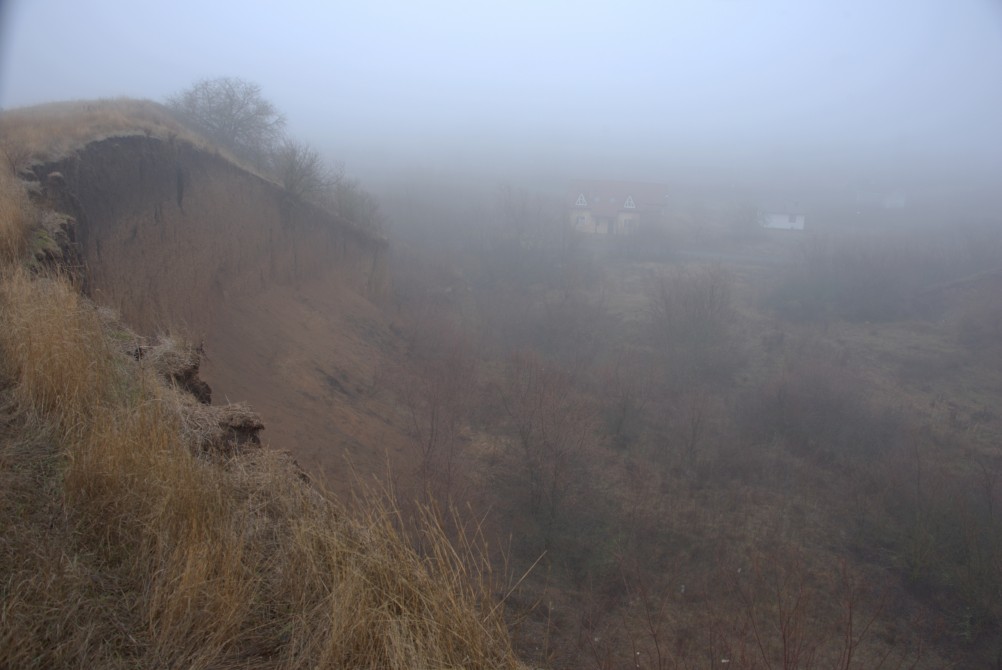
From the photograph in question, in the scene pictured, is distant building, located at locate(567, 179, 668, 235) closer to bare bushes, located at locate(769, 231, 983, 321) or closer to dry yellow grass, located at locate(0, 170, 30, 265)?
bare bushes, located at locate(769, 231, 983, 321)

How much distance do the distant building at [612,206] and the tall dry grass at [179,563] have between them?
45321 mm

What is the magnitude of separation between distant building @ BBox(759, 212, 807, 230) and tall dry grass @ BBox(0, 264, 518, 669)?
57348 mm

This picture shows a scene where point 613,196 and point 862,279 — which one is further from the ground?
point 613,196

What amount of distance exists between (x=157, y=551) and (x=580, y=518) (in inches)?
397

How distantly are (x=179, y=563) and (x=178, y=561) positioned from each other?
0.03 meters

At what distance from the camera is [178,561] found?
8.84 ft

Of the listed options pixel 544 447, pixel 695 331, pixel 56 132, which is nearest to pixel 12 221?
pixel 56 132

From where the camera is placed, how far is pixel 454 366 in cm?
1831

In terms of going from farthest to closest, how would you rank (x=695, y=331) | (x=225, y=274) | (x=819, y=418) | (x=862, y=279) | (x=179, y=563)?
(x=862, y=279)
(x=695, y=331)
(x=819, y=418)
(x=225, y=274)
(x=179, y=563)

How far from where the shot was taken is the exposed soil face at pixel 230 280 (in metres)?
10.8

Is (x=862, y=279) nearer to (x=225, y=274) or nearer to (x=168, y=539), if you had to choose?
(x=225, y=274)

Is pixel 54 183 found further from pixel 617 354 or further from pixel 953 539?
pixel 617 354

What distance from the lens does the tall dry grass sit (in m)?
2.37

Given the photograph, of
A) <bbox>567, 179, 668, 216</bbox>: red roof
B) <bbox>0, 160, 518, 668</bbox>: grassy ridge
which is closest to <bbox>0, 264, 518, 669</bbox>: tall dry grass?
<bbox>0, 160, 518, 668</bbox>: grassy ridge
